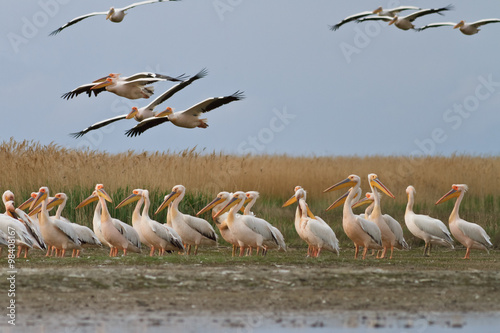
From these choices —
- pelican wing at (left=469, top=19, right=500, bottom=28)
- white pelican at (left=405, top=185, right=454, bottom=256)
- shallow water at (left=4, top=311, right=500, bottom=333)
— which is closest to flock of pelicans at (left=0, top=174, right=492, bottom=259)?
white pelican at (left=405, top=185, right=454, bottom=256)

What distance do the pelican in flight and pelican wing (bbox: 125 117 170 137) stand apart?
21.0 inches

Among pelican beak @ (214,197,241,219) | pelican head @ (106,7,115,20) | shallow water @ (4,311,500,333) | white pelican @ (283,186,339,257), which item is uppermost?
pelican head @ (106,7,115,20)

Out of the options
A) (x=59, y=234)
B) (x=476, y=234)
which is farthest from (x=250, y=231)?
(x=476, y=234)

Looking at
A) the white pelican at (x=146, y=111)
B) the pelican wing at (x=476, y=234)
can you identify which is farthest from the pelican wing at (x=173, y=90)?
the pelican wing at (x=476, y=234)

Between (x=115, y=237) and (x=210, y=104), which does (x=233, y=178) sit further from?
(x=115, y=237)

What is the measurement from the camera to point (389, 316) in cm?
679

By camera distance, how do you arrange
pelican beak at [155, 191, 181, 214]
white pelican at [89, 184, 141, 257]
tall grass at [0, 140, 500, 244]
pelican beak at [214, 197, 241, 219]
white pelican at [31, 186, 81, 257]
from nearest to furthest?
white pelican at [31, 186, 81, 257], white pelican at [89, 184, 141, 257], pelican beak at [214, 197, 241, 219], pelican beak at [155, 191, 181, 214], tall grass at [0, 140, 500, 244]

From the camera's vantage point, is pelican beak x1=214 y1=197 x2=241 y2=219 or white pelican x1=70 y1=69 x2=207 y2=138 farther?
white pelican x1=70 y1=69 x2=207 y2=138

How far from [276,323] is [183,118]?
1178 centimetres

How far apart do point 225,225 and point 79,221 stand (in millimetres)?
3695

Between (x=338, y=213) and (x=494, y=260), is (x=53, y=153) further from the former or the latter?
(x=494, y=260)

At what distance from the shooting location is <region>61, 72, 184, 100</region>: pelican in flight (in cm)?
1788

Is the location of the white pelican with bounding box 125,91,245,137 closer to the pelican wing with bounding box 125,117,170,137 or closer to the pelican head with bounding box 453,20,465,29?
the pelican wing with bounding box 125,117,170,137

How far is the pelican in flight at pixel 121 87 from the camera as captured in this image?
17875 mm
